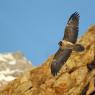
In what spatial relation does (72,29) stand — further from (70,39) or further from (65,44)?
(65,44)

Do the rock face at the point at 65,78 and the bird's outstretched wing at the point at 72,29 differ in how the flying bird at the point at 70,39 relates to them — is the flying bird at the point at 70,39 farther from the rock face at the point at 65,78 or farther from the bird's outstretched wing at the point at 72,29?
the rock face at the point at 65,78

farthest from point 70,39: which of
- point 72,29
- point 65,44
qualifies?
point 65,44

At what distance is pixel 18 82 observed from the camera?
42.7 meters

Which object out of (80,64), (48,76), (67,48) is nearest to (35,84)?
(48,76)

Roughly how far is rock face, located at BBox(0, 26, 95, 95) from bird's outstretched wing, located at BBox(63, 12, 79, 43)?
700 cm

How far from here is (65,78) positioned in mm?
39156

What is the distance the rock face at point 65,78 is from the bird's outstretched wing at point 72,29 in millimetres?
7002

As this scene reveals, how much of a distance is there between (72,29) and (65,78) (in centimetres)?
1242

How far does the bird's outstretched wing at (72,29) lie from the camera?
27562mm

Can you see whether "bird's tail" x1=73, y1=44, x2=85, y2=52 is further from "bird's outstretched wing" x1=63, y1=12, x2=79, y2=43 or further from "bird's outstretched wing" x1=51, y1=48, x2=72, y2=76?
"bird's outstretched wing" x1=51, y1=48, x2=72, y2=76

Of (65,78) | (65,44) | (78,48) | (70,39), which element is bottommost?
(78,48)

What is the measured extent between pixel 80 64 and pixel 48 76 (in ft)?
14.4

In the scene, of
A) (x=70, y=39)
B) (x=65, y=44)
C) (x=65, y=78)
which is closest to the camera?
(x=70, y=39)

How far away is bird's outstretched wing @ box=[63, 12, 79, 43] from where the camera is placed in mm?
27562
